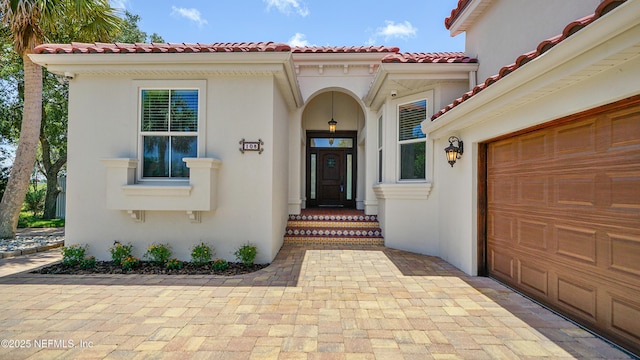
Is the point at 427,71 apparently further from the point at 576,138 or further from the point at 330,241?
the point at 330,241

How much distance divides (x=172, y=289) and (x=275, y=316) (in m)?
1.89

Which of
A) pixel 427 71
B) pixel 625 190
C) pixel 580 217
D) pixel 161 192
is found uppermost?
pixel 427 71

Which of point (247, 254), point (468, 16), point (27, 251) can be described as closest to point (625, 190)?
point (247, 254)

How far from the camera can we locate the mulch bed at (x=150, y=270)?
206 inches

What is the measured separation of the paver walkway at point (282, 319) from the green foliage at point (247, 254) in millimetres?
438

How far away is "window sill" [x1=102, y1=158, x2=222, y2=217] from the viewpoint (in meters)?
5.40

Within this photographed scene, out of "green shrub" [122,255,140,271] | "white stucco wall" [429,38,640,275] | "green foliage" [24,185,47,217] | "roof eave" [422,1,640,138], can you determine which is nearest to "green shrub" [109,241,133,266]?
"green shrub" [122,255,140,271]

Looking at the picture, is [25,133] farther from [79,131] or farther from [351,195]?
[351,195]

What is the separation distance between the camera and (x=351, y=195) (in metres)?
11.1

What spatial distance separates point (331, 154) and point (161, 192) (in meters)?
6.64

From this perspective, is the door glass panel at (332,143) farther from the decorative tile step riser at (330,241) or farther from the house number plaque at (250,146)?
the house number plaque at (250,146)

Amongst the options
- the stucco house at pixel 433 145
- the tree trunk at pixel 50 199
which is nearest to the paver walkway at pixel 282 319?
the stucco house at pixel 433 145

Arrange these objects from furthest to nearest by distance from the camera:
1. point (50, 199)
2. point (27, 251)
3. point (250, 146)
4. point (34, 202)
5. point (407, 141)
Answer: point (34, 202), point (50, 199), point (407, 141), point (27, 251), point (250, 146)

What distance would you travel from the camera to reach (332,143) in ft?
36.3
